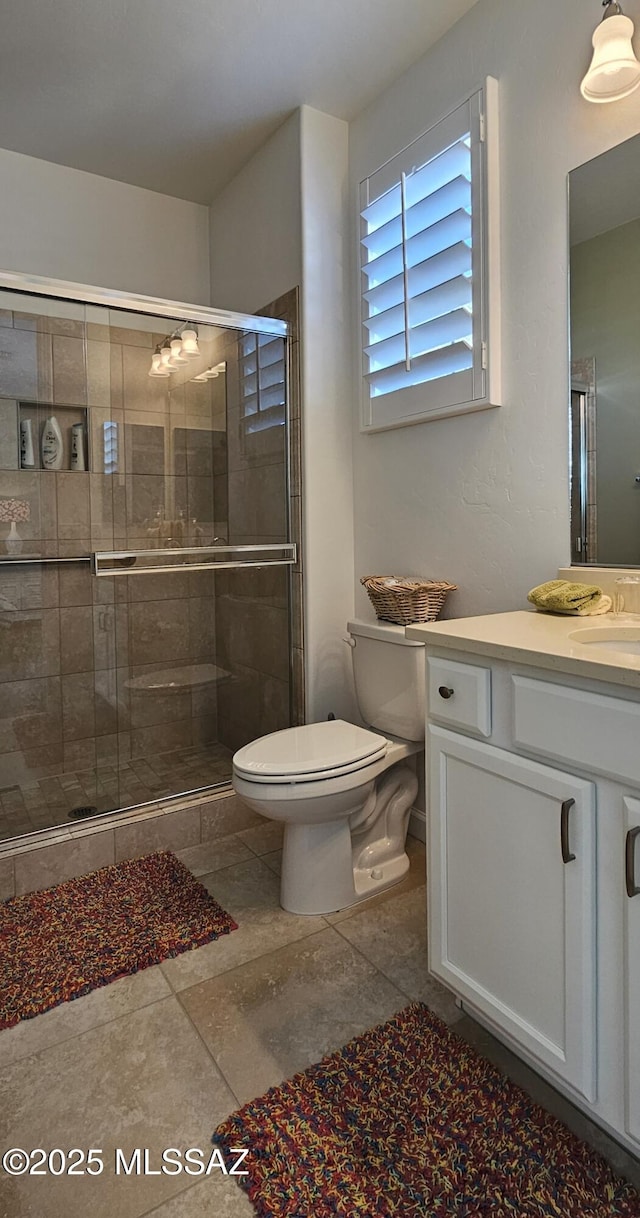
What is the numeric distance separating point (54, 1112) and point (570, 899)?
42.3 inches

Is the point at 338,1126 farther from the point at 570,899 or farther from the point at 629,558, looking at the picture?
the point at 629,558

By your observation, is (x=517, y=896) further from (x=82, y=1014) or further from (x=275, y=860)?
(x=275, y=860)

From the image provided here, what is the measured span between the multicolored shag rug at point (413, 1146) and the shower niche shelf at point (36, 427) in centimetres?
203

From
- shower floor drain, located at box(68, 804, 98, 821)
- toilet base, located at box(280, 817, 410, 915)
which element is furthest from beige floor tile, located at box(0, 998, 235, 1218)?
shower floor drain, located at box(68, 804, 98, 821)

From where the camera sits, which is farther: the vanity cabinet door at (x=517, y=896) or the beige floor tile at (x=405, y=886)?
the beige floor tile at (x=405, y=886)

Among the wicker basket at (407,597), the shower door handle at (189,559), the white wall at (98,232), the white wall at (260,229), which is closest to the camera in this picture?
the wicker basket at (407,597)

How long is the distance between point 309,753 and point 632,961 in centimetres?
98

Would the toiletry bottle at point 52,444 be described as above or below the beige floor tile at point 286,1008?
above

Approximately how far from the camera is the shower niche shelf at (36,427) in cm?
228

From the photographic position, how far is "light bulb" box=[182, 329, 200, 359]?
92.0 inches

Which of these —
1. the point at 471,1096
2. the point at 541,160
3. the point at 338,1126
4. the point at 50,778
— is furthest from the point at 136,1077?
the point at 541,160

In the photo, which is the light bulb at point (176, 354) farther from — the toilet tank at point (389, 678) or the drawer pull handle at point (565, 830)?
the drawer pull handle at point (565, 830)

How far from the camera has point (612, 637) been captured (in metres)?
1.33

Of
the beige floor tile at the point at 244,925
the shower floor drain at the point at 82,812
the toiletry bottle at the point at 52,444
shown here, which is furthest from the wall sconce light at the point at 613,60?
the shower floor drain at the point at 82,812
